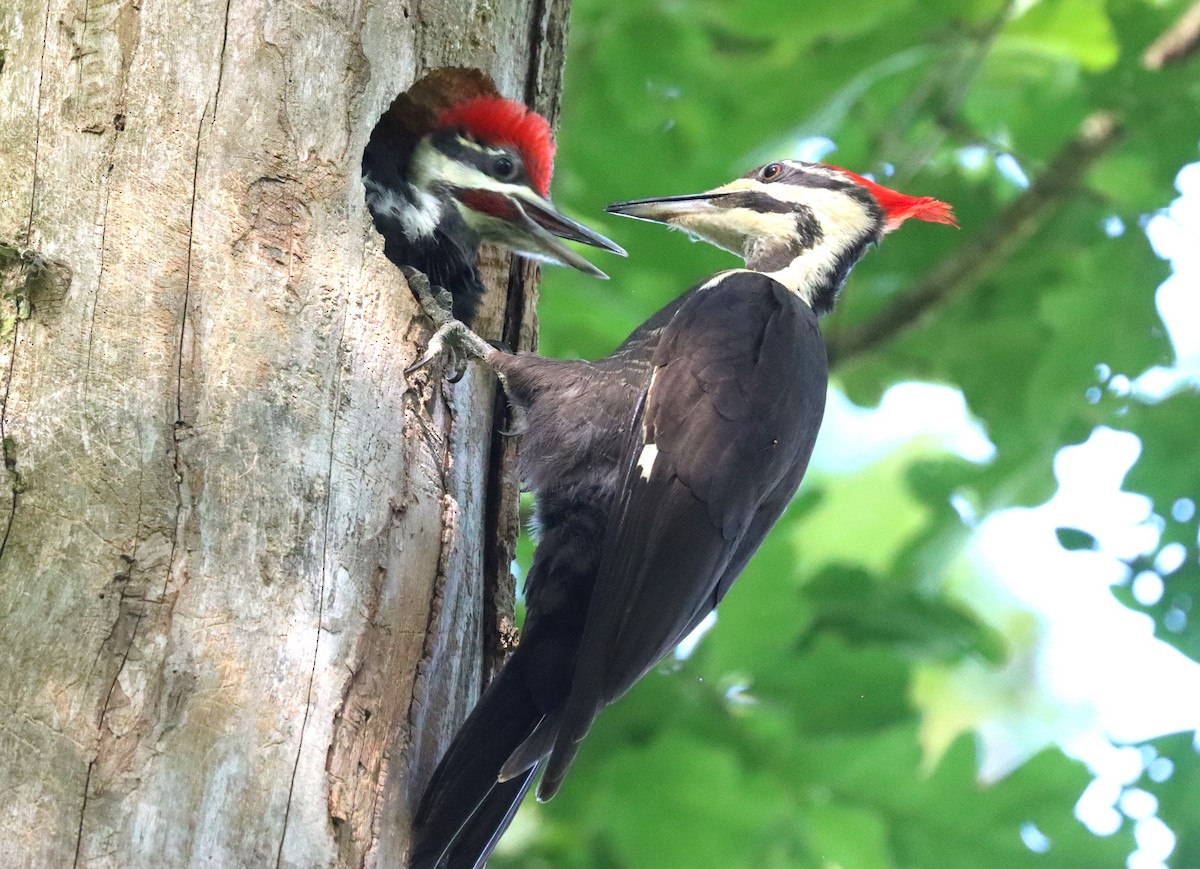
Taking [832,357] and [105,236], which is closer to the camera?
[105,236]

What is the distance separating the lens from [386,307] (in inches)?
90.5

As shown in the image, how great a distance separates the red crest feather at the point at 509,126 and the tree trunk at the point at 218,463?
405 millimetres

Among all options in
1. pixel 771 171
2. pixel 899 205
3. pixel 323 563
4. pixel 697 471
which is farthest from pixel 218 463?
pixel 899 205

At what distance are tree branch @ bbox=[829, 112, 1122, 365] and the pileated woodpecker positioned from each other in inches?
58.5

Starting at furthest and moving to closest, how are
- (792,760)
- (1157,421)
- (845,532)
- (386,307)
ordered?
(845,532) → (1157,421) → (792,760) → (386,307)

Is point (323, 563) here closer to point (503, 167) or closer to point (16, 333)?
point (16, 333)

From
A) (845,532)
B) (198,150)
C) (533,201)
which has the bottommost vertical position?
(845,532)

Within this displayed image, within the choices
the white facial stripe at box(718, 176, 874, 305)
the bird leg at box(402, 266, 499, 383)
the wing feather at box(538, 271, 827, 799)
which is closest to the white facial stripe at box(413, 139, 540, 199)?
the bird leg at box(402, 266, 499, 383)

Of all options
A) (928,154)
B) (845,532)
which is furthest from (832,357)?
(845,532)

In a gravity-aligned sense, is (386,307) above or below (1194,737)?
above

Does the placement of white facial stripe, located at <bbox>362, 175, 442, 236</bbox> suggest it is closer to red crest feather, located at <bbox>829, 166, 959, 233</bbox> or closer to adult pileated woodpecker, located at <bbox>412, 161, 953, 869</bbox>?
adult pileated woodpecker, located at <bbox>412, 161, 953, 869</bbox>

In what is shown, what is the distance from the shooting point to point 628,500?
8.54 feet

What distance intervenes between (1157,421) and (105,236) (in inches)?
119

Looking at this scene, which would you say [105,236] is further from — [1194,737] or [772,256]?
[1194,737]
